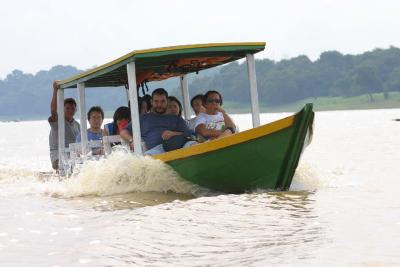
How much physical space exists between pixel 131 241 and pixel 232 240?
0.83m

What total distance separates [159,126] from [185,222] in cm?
294

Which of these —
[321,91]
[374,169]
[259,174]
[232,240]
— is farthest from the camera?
[321,91]

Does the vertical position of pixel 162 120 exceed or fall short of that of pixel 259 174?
it exceeds it

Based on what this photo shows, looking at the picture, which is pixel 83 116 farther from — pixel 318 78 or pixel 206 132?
pixel 318 78

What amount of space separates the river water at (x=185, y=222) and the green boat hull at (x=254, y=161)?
0.17 metres

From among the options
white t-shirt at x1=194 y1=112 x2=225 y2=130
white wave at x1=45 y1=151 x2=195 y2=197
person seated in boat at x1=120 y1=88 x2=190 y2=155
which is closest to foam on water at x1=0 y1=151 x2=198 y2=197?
white wave at x1=45 y1=151 x2=195 y2=197

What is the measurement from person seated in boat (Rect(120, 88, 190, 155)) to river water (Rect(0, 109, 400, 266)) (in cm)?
40

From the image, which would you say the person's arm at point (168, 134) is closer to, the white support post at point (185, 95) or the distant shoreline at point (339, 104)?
the white support post at point (185, 95)

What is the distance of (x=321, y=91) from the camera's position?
427 ft

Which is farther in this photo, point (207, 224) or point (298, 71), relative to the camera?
point (298, 71)

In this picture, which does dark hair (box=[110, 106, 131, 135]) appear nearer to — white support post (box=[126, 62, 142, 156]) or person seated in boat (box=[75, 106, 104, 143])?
person seated in boat (box=[75, 106, 104, 143])

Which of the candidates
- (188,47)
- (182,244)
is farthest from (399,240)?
(188,47)

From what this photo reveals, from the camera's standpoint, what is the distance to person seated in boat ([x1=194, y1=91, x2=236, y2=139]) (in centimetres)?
904

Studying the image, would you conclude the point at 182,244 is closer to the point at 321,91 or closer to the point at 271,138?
the point at 271,138
